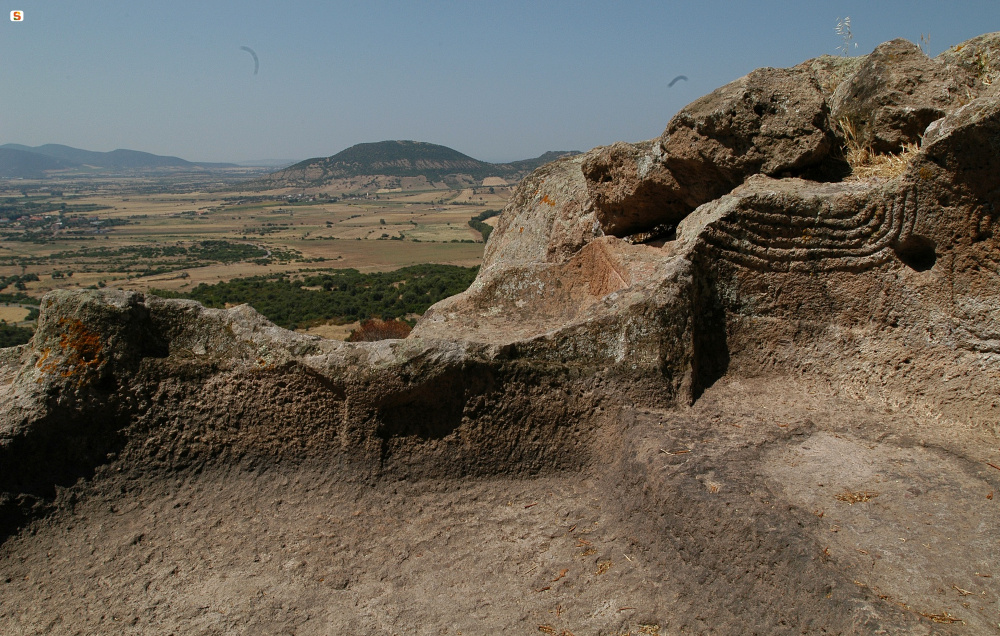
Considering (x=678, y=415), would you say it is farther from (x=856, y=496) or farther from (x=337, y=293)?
(x=337, y=293)

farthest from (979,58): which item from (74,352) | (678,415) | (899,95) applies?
(74,352)

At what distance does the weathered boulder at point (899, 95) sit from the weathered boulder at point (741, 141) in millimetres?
351

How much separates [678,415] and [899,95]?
3.67 meters

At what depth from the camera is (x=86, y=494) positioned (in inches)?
176

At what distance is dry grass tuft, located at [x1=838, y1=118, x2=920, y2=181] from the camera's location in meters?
5.66

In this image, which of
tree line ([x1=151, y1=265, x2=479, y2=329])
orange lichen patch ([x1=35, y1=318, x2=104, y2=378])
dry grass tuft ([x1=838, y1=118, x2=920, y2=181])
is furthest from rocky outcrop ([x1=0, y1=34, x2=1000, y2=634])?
tree line ([x1=151, y1=265, x2=479, y2=329])

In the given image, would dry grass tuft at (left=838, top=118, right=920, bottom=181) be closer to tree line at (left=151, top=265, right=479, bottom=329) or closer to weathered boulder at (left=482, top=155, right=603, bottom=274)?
weathered boulder at (left=482, top=155, right=603, bottom=274)

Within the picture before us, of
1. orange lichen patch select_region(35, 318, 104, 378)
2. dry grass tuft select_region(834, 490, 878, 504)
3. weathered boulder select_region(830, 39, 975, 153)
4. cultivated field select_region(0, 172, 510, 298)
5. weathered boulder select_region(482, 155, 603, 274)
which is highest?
weathered boulder select_region(830, 39, 975, 153)

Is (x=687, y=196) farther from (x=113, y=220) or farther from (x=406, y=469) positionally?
(x=113, y=220)

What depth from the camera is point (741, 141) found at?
618 centimetres

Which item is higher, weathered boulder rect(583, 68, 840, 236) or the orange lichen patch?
weathered boulder rect(583, 68, 840, 236)

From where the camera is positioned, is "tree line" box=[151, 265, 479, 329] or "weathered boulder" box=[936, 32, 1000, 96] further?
"tree line" box=[151, 265, 479, 329]

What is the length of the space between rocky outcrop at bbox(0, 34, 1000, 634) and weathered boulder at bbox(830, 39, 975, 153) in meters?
0.03

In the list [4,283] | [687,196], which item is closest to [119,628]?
[687,196]
